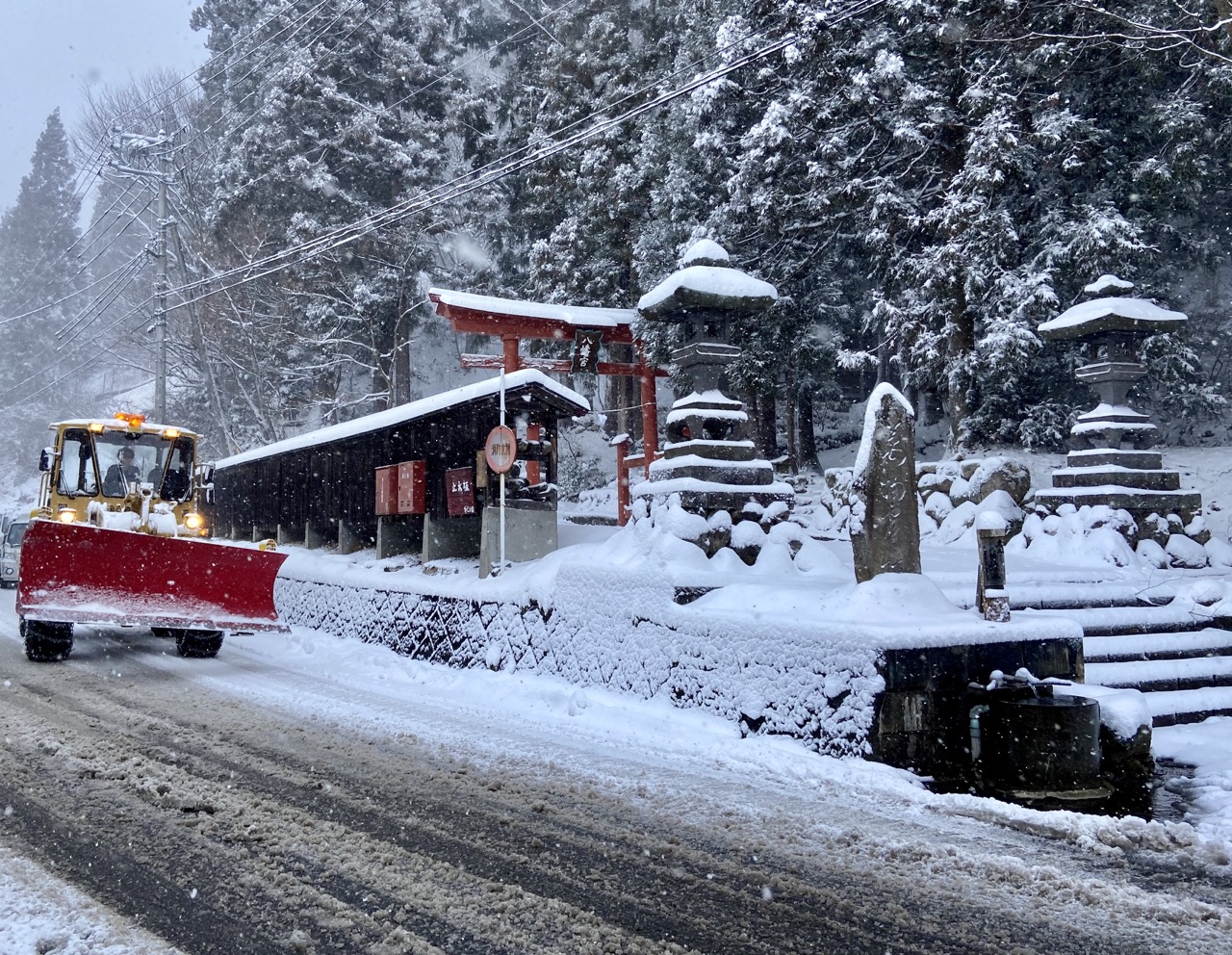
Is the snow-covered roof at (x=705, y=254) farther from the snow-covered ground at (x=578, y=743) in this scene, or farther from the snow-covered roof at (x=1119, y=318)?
the snow-covered roof at (x=1119, y=318)

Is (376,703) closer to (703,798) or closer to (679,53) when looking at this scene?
(703,798)

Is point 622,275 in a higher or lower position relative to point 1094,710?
higher

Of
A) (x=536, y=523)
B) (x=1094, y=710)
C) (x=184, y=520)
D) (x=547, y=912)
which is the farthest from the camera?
(x=536, y=523)

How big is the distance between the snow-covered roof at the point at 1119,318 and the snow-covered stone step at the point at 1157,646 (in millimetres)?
4771

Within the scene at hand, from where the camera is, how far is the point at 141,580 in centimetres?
927

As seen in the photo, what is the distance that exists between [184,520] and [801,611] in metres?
8.57

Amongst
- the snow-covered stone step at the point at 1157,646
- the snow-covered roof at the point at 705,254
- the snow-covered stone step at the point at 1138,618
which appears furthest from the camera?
the snow-covered roof at the point at 705,254

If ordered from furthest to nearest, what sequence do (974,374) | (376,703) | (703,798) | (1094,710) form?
(974,374), (376,703), (1094,710), (703,798)

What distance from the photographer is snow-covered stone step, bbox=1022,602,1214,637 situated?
858 centimetres

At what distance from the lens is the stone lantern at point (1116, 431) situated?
11352 millimetres

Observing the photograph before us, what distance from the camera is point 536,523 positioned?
1212 centimetres

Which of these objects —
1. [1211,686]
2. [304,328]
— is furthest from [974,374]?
[304,328]

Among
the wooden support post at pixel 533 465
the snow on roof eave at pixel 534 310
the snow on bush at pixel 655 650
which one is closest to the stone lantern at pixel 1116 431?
the snow on bush at pixel 655 650

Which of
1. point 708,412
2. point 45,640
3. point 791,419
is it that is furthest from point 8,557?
point 791,419
